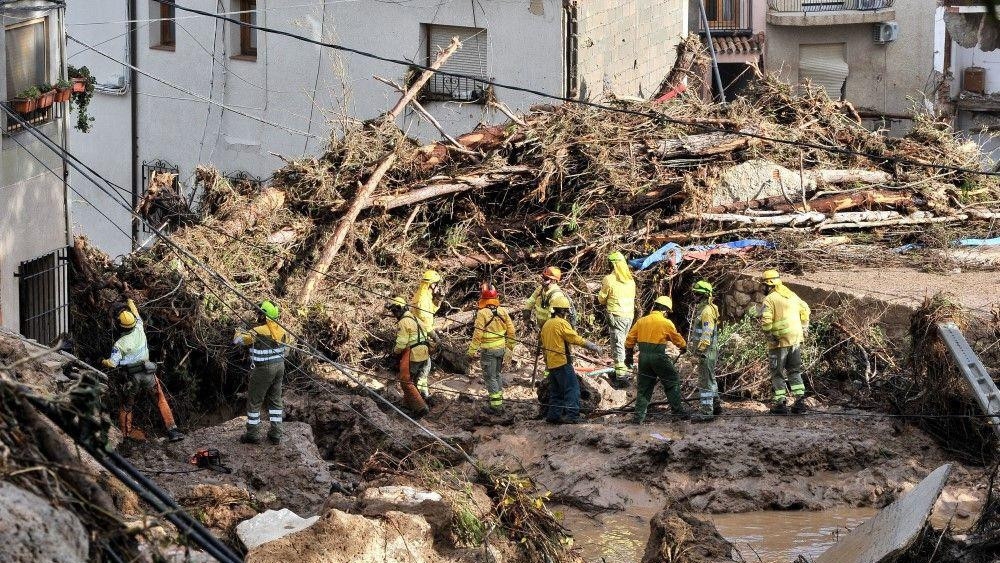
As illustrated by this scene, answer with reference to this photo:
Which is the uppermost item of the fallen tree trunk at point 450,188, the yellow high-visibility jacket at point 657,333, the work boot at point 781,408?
the fallen tree trunk at point 450,188

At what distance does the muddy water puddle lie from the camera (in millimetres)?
12547

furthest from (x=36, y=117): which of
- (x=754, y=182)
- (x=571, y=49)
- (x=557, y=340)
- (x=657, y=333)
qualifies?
(x=754, y=182)

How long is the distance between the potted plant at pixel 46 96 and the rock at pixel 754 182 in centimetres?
883

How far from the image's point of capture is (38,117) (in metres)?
15.8

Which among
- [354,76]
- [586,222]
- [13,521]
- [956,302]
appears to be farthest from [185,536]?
[354,76]

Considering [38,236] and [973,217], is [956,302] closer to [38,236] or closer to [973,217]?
[973,217]

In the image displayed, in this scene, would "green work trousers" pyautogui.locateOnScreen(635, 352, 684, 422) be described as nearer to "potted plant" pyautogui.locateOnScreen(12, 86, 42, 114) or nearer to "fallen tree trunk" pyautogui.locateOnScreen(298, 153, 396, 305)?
"fallen tree trunk" pyautogui.locateOnScreen(298, 153, 396, 305)

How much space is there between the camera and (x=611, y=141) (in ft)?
61.6

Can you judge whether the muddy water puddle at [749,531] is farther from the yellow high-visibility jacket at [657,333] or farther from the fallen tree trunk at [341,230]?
the fallen tree trunk at [341,230]

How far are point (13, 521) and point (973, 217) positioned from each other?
658 inches

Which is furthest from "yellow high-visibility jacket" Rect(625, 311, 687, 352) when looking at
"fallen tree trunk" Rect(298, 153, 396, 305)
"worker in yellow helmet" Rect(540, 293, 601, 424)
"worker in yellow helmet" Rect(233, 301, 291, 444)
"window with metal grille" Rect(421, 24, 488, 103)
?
"window with metal grille" Rect(421, 24, 488, 103)

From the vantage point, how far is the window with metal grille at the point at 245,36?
2469 cm

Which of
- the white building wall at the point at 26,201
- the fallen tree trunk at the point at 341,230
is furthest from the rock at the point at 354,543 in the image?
the fallen tree trunk at the point at 341,230

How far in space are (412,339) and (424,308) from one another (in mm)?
645
